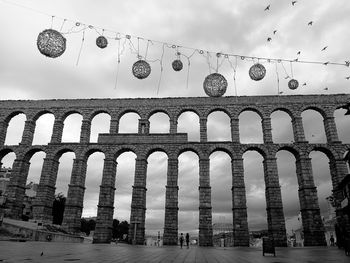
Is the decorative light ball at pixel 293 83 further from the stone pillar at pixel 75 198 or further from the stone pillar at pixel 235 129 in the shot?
the stone pillar at pixel 75 198

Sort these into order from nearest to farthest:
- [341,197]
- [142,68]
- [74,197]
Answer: [142,68] < [341,197] < [74,197]

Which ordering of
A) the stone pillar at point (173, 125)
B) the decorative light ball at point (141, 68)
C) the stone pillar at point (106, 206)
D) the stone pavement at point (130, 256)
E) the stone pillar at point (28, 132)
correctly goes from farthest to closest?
the stone pillar at point (28, 132)
the stone pillar at point (173, 125)
the stone pillar at point (106, 206)
the decorative light ball at point (141, 68)
the stone pavement at point (130, 256)

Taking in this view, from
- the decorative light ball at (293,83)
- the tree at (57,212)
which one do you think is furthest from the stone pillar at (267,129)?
the tree at (57,212)

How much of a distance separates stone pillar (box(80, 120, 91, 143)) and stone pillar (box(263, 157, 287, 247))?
71.0 feet

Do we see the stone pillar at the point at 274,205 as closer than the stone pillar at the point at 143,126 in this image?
Yes

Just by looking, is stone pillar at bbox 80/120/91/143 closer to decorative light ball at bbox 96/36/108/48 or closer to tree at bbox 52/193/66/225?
decorative light ball at bbox 96/36/108/48

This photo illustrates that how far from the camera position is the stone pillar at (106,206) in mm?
29788

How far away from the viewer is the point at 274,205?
2945cm

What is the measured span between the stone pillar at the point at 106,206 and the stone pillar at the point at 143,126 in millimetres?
4988

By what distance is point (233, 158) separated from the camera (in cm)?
3164

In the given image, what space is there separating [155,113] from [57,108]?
12.8 metres

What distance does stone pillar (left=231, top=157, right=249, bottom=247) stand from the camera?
93.2 feet

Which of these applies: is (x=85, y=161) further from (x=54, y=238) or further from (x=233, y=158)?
(x=233, y=158)

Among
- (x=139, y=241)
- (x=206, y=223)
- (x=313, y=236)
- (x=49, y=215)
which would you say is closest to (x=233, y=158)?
(x=206, y=223)
